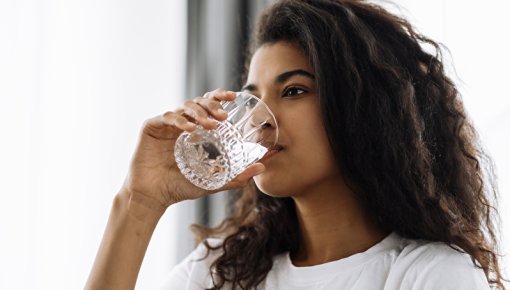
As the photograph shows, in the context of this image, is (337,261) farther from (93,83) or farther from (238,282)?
(93,83)

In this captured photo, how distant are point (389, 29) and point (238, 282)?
0.62 m

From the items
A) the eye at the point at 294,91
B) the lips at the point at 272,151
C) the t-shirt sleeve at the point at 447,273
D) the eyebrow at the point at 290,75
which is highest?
the eyebrow at the point at 290,75

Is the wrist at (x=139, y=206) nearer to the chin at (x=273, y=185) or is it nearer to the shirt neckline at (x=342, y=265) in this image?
the chin at (x=273, y=185)

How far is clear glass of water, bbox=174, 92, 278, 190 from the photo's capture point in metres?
1.21

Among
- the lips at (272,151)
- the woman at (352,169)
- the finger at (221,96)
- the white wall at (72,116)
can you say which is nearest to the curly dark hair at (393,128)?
the woman at (352,169)

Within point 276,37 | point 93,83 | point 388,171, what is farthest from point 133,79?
point 388,171

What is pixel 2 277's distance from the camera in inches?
63.3

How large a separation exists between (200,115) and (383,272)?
0.49m

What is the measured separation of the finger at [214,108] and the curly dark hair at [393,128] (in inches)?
9.8

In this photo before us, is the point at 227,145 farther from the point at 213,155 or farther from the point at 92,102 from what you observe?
the point at 92,102

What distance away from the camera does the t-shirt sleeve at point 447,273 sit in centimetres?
129

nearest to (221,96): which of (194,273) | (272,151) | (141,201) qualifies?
(272,151)

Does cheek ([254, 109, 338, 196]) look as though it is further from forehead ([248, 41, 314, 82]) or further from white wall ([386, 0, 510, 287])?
white wall ([386, 0, 510, 287])

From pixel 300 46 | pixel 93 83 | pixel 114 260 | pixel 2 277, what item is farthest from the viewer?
pixel 93 83
